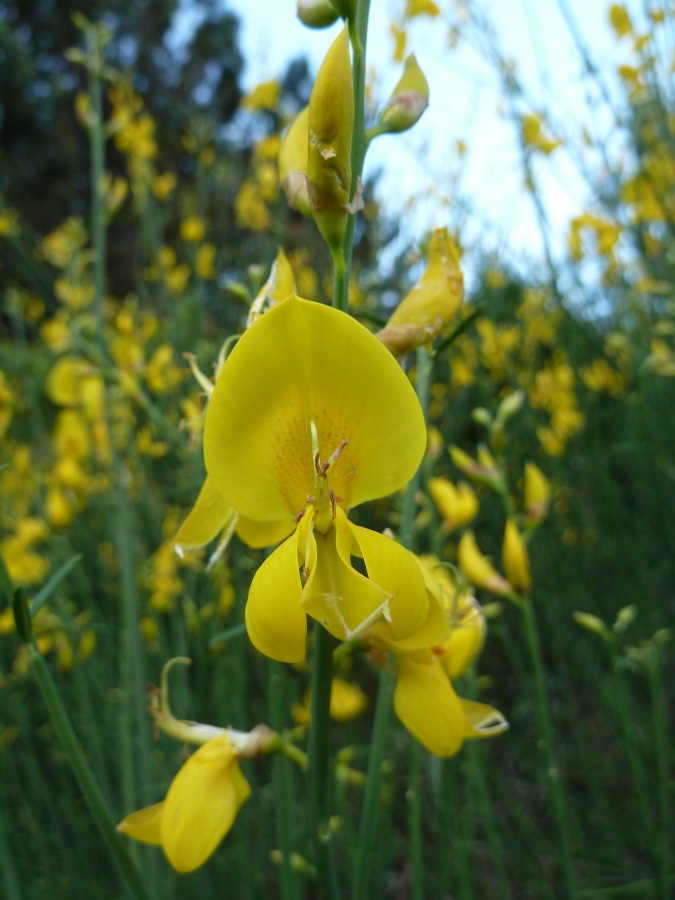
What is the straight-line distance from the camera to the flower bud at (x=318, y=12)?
62 cm

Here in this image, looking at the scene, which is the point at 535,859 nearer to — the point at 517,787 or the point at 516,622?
the point at 517,787

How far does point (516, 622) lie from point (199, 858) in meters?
2.35

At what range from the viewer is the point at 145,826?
22.3 inches

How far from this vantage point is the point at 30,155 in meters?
12.2

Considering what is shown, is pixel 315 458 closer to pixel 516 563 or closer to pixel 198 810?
pixel 198 810

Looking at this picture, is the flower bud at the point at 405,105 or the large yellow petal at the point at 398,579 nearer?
the large yellow petal at the point at 398,579

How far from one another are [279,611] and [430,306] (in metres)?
0.29

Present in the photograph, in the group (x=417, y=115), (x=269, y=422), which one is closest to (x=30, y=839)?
(x=269, y=422)

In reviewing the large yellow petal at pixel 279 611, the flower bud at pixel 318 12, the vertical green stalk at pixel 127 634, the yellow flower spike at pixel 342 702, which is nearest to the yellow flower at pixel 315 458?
the large yellow petal at pixel 279 611

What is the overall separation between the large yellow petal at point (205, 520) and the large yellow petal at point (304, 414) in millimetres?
71

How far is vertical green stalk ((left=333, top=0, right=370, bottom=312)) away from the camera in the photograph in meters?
0.54

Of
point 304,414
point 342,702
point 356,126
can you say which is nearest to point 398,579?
point 304,414

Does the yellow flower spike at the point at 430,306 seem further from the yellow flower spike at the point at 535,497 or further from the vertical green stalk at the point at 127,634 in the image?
the vertical green stalk at the point at 127,634

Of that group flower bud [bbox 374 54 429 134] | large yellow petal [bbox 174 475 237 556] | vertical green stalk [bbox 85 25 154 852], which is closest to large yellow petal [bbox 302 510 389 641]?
large yellow petal [bbox 174 475 237 556]
